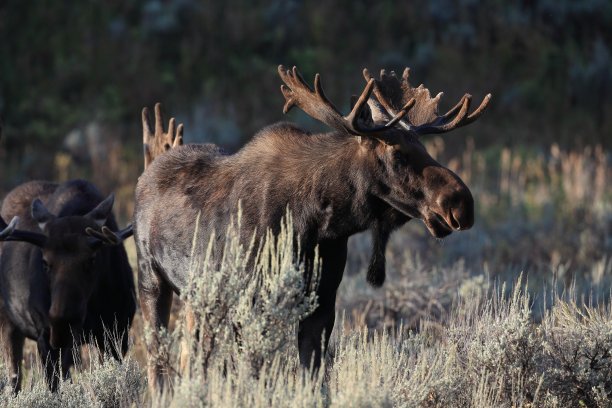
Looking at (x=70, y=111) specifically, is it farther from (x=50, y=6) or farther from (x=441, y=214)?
(x=441, y=214)

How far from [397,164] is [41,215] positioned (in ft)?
10.2

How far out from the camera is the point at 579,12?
22531 millimetres


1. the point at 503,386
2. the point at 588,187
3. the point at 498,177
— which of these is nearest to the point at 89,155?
the point at 498,177

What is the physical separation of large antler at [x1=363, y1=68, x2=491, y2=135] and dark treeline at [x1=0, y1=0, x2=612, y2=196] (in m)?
12.1

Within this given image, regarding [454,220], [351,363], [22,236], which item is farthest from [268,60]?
[351,363]

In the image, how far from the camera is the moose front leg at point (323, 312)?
276 inches

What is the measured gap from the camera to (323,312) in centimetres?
705

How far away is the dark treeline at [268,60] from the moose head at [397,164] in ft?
41.1

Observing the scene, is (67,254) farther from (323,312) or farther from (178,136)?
(323,312)

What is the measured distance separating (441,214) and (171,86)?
48.8 ft

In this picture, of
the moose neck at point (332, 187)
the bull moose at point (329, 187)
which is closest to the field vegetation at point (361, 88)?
the bull moose at point (329, 187)

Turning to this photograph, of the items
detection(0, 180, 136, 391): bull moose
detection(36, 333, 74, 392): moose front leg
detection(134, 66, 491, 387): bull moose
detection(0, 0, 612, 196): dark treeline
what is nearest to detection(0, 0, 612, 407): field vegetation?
detection(0, 0, 612, 196): dark treeline

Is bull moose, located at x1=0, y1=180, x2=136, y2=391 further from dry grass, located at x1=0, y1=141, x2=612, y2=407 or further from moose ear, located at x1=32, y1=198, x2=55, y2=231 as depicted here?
dry grass, located at x1=0, y1=141, x2=612, y2=407

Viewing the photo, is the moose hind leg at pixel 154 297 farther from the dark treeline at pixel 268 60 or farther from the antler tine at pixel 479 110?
the dark treeline at pixel 268 60
